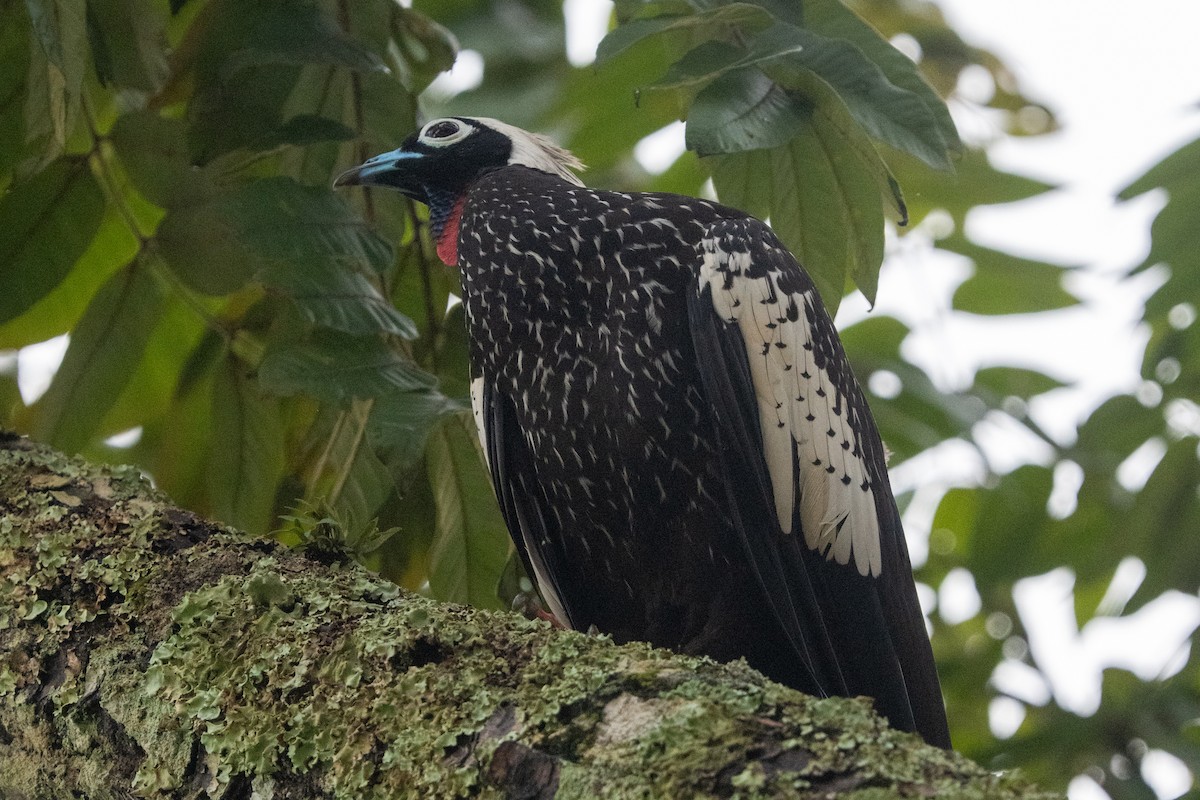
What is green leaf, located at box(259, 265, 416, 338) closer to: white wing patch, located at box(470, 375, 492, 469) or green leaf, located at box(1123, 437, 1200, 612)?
white wing patch, located at box(470, 375, 492, 469)

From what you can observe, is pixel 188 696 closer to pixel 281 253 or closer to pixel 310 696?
pixel 310 696

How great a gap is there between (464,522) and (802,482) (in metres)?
0.78

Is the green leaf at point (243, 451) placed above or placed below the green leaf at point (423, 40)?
below

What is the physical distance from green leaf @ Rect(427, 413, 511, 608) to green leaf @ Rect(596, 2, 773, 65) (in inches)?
38.9

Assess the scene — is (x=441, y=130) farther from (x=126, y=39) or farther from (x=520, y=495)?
(x=520, y=495)

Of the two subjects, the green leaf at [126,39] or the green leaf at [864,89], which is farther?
the green leaf at [126,39]

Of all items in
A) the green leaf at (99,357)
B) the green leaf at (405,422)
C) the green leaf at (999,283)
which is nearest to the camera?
the green leaf at (405,422)

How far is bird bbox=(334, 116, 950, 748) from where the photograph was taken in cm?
268

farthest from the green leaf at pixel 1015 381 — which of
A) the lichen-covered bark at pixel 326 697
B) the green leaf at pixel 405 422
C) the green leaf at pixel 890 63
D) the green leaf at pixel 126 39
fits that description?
the lichen-covered bark at pixel 326 697

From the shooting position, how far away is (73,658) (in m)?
1.94

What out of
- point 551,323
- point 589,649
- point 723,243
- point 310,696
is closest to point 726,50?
point 723,243

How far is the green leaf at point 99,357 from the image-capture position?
9.77 ft

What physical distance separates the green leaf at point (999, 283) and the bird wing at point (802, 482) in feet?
Answer: 4.74

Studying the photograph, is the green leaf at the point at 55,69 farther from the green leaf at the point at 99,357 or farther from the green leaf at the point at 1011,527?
the green leaf at the point at 1011,527
